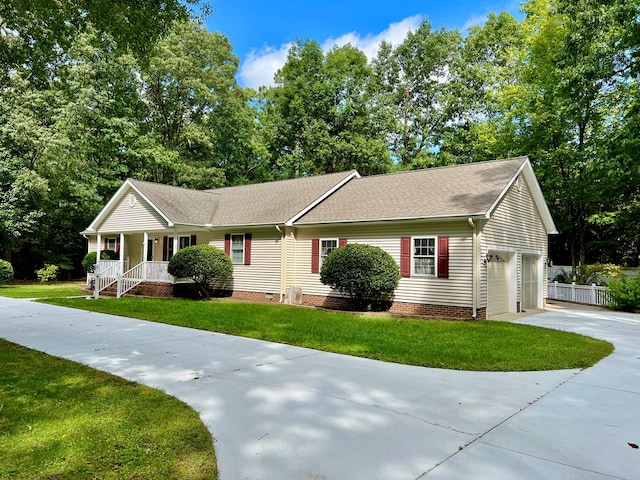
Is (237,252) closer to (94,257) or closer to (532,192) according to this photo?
(94,257)

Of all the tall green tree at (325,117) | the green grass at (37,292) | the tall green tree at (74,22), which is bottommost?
the green grass at (37,292)

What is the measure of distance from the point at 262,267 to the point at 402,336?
26.8ft

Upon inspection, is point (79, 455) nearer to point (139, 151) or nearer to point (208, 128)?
point (139, 151)

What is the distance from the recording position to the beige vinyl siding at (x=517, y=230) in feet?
39.9

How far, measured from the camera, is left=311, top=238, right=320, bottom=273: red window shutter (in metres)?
14.7

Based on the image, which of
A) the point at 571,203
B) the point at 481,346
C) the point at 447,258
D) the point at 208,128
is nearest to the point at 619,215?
the point at 571,203

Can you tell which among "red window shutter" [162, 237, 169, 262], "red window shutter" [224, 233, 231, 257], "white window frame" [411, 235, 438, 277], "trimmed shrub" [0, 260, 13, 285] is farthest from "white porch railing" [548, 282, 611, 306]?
"trimmed shrub" [0, 260, 13, 285]

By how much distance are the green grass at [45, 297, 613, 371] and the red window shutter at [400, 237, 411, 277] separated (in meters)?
1.69

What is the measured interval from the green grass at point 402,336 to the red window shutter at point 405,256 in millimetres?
1686

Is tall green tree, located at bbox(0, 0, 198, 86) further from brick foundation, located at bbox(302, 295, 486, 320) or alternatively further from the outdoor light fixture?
the outdoor light fixture

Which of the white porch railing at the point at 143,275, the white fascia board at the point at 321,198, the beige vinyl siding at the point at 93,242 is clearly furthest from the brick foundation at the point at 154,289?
the beige vinyl siding at the point at 93,242

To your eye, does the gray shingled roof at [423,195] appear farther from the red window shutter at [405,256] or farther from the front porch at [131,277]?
the front porch at [131,277]

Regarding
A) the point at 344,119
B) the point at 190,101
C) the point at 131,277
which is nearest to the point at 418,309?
the point at 131,277

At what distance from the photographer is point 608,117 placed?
70.4ft
